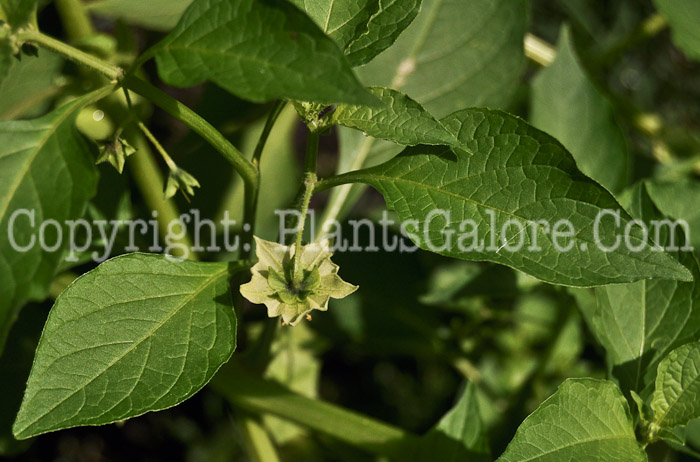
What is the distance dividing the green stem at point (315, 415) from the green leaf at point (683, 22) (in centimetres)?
76

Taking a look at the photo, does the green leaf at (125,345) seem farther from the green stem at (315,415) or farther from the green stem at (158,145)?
the green stem at (315,415)

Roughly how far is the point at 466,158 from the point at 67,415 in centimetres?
37

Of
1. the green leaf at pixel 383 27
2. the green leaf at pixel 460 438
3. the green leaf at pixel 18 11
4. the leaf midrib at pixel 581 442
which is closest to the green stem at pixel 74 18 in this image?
the green leaf at pixel 18 11

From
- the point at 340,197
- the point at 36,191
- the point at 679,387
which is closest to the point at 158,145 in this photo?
the point at 36,191

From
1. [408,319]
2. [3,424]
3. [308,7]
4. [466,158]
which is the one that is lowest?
[3,424]

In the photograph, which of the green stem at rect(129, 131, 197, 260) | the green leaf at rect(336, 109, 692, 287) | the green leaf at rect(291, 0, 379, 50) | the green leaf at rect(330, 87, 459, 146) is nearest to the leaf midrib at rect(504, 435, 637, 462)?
the green leaf at rect(336, 109, 692, 287)

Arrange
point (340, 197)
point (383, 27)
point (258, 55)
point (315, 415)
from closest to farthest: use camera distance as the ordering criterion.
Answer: point (258, 55)
point (383, 27)
point (315, 415)
point (340, 197)

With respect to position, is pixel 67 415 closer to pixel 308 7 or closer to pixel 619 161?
pixel 308 7

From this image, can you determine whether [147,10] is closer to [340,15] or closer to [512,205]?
[340,15]

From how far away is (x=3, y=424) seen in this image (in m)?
0.90

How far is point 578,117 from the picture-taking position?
1.06m

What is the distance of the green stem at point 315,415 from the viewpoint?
0.86 meters

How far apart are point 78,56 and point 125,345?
24 centimetres

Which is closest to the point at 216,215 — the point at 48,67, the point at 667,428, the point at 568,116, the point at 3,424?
the point at 48,67
